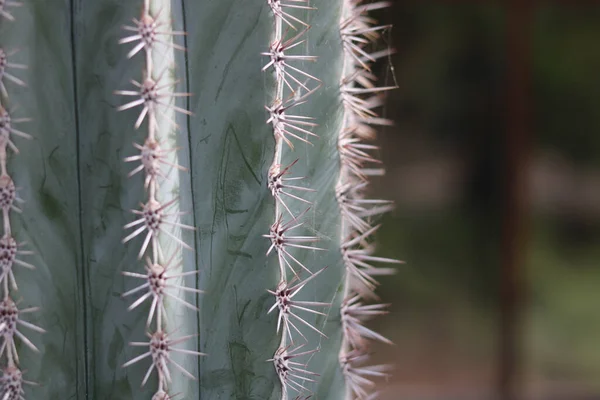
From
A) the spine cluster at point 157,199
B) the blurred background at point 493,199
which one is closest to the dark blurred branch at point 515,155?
the blurred background at point 493,199

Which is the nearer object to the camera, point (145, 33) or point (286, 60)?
point (145, 33)

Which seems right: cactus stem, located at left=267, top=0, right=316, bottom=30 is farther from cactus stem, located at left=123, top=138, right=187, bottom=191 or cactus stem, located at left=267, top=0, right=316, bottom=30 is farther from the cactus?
cactus stem, located at left=123, top=138, right=187, bottom=191

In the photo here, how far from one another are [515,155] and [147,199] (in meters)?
2.89

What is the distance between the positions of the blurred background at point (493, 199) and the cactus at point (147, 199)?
2.48 meters

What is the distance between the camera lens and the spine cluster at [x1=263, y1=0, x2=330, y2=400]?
1.07 m

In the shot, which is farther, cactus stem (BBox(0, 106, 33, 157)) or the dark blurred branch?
the dark blurred branch

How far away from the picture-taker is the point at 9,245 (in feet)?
3.37

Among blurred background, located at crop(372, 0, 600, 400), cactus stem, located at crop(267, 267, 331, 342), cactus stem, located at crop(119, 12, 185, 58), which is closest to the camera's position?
cactus stem, located at crop(119, 12, 185, 58)

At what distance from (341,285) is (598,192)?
2863mm

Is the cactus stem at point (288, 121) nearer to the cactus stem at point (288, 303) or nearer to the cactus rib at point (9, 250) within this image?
the cactus stem at point (288, 303)

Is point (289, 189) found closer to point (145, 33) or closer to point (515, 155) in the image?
point (145, 33)

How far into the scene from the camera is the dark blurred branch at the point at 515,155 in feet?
11.9

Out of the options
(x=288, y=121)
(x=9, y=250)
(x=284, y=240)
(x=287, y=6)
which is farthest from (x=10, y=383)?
(x=287, y=6)

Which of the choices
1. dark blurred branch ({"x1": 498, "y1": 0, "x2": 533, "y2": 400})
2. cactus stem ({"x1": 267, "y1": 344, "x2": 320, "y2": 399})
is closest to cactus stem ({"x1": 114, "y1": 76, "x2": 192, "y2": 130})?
cactus stem ({"x1": 267, "y1": 344, "x2": 320, "y2": 399})
